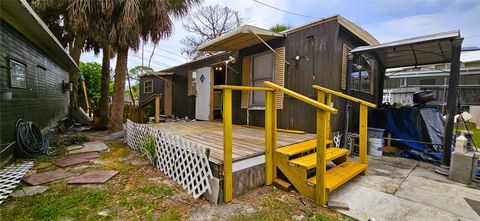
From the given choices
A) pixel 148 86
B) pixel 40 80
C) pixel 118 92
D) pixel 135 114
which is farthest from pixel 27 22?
pixel 148 86

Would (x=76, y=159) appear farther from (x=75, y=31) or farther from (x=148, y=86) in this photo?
(x=148, y=86)

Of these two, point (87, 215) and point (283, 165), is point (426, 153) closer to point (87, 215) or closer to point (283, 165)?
point (283, 165)

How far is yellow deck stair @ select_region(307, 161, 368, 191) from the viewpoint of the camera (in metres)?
2.57

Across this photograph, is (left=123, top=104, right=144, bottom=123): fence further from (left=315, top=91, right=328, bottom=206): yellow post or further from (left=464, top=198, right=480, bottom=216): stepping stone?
(left=464, top=198, right=480, bottom=216): stepping stone

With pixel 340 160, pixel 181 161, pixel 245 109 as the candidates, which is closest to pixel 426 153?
pixel 340 160

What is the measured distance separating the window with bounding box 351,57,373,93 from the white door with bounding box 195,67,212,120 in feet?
15.2

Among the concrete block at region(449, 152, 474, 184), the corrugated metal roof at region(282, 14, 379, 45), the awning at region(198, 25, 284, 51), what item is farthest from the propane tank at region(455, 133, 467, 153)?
the awning at region(198, 25, 284, 51)

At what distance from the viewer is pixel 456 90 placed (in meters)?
3.49

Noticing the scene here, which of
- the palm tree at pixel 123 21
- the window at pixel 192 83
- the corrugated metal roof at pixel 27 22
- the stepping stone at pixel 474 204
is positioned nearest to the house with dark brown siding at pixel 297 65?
the palm tree at pixel 123 21

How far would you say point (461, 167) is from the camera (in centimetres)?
318

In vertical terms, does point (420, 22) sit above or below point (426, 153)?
above

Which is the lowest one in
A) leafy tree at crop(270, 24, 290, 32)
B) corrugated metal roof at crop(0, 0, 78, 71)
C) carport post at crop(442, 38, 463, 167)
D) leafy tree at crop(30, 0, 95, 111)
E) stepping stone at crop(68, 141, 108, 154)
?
stepping stone at crop(68, 141, 108, 154)

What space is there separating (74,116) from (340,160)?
454 inches

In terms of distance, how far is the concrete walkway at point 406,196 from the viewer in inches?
88.1
